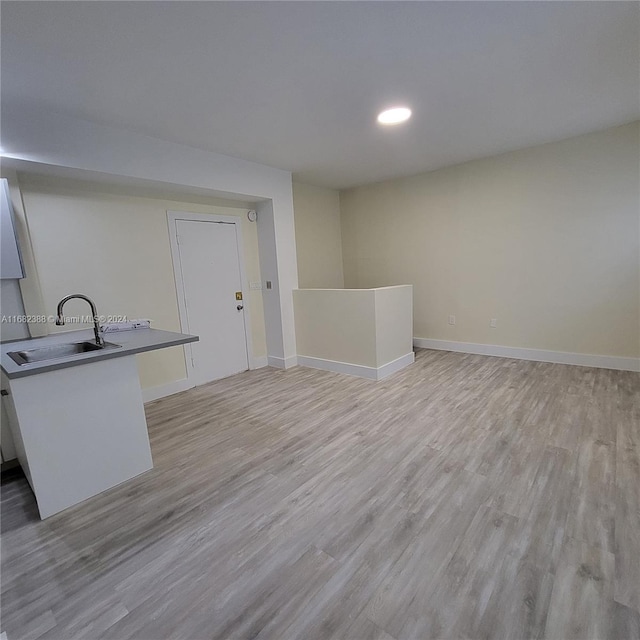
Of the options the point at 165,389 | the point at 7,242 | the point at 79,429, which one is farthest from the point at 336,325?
the point at 7,242

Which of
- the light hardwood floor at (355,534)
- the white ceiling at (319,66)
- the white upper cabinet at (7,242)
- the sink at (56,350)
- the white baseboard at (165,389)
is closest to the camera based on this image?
the light hardwood floor at (355,534)

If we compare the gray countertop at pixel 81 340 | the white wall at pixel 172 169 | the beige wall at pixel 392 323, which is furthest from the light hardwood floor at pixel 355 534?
the white wall at pixel 172 169

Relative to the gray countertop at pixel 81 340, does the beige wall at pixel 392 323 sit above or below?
below

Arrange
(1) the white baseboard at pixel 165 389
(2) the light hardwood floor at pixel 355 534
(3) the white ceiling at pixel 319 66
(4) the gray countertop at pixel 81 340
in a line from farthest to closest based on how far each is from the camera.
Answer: (1) the white baseboard at pixel 165 389, (4) the gray countertop at pixel 81 340, (3) the white ceiling at pixel 319 66, (2) the light hardwood floor at pixel 355 534

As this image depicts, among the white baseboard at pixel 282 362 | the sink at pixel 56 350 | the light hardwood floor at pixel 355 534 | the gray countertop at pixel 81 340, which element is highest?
the gray countertop at pixel 81 340

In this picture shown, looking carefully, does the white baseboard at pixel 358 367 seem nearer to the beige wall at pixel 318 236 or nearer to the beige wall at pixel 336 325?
the beige wall at pixel 336 325

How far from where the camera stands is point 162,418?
122 inches

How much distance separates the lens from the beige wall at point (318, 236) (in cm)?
504

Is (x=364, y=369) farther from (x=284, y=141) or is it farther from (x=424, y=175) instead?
(x=424, y=175)

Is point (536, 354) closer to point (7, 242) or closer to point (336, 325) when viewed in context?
point (336, 325)

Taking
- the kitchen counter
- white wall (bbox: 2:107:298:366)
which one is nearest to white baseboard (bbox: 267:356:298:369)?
white wall (bbox: 2:107:298:366)

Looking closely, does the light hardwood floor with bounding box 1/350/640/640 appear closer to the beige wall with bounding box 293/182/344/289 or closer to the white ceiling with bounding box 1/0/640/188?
the white ceiling with bounding box 1/0/640/188

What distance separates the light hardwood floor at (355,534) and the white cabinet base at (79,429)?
0.47 feet

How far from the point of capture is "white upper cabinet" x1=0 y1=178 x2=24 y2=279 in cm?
241
